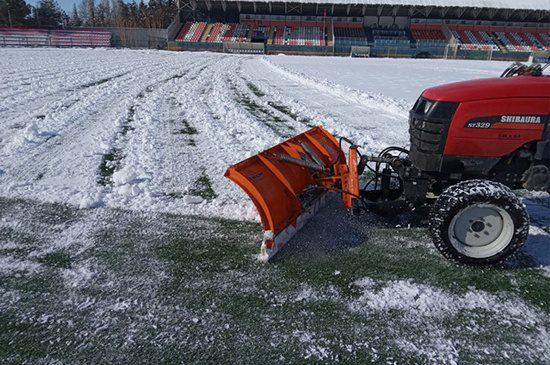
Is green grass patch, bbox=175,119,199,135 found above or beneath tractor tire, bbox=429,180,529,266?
beneath

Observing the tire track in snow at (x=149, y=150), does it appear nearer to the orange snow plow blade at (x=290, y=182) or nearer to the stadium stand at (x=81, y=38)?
the orange snow plow blade at (x=290, y=182)

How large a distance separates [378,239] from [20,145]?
4739 mm

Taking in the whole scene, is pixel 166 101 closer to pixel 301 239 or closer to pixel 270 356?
pixel 301 239

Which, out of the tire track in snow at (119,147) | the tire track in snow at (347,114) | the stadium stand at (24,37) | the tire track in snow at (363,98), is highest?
the stadium stand at (24,37)

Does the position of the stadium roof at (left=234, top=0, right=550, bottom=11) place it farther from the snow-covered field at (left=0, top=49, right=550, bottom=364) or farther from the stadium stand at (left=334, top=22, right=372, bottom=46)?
the snow-covered field at (left=0, top=49, right=550, bottom=364)

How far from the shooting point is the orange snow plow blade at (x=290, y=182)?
9.49ft

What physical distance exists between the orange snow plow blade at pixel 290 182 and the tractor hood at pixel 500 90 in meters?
0.82

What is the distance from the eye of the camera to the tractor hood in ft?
9.26

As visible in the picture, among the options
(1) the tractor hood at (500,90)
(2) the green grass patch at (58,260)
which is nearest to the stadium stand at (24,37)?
(2) the green grass patch at (58,260)

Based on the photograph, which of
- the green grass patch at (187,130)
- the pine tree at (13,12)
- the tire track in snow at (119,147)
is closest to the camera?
the tire track in snow at (119,147)

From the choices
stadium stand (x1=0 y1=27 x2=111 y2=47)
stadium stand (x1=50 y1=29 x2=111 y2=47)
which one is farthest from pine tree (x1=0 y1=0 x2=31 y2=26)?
stadium stand (x1=50 y1=29 x2=111 y2=47)

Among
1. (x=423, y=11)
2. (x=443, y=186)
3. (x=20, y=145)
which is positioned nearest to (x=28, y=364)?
(x=443, y=186)

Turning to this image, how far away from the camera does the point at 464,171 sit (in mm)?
3082

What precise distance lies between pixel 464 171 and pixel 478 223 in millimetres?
448
